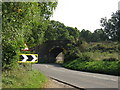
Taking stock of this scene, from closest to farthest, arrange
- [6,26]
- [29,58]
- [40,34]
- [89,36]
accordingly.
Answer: [6,26], [29,58], [40,34], [89,36]

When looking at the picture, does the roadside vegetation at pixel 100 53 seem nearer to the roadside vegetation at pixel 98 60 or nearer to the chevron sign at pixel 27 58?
the roadside vegetation at pixel 98 60

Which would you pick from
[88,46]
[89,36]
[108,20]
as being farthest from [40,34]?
[89,36]

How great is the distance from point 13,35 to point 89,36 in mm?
80251

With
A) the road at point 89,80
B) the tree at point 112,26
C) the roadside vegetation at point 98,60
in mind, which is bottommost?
the road at point 89,80

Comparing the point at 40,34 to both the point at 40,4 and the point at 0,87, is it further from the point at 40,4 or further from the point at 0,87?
the point at 0,87

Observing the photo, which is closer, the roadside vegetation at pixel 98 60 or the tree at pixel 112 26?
the roadside vegetation at pixel 98 60

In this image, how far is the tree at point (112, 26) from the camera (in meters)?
58.9

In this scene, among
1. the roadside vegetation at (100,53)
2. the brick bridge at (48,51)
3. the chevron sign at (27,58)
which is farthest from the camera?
the brick bridge at (48,51)

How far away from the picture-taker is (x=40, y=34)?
16.5m

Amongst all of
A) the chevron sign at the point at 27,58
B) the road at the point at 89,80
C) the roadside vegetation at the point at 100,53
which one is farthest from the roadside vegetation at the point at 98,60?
the chevron sign at the point at 27,58

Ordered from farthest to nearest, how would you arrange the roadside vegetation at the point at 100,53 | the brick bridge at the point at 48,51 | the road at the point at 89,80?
the brick bridge at the point at 48,51, the roadside vegetation at the point at 100,53, the road at the point at 89,80

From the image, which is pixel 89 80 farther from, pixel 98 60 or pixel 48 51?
pixel 48 51

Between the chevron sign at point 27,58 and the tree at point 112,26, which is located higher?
the tree at point 112,26

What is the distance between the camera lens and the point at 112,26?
2440 inches
